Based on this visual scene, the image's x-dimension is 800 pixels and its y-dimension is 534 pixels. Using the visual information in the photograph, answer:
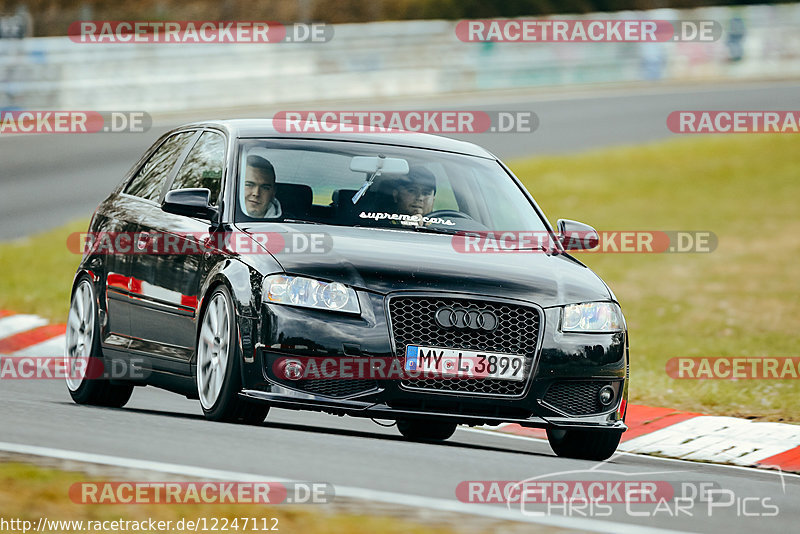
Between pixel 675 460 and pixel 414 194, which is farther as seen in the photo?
pixel 675 460

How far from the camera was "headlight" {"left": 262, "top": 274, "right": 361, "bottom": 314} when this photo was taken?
319 inches

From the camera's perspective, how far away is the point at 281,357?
8.09 m

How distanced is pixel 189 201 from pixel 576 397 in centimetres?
230

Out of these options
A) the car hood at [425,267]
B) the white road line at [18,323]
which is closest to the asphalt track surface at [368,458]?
the car hood at [425,267]

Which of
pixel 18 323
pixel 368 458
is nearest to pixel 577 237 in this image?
pixel 368 458

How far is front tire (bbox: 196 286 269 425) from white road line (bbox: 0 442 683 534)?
51.1 inches

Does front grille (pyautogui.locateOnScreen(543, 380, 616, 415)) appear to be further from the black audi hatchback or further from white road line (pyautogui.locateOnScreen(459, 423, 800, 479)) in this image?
white road line (pyautogui.locateOnScreen(459, 423, 800, 479))

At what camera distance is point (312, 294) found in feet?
26.6

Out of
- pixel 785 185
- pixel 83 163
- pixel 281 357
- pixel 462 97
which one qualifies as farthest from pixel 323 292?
pixel 462 97

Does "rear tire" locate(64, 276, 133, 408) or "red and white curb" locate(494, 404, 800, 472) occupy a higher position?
"rear tire" locate(64, 276, 133, 408)

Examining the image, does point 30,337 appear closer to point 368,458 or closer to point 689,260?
point 368,458

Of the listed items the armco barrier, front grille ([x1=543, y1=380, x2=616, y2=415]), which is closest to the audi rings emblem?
front grille ([x1=543, y1=380, x2=616, y2=415])

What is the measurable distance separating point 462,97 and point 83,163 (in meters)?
15.0

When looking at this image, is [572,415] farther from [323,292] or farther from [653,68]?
[653,68]
